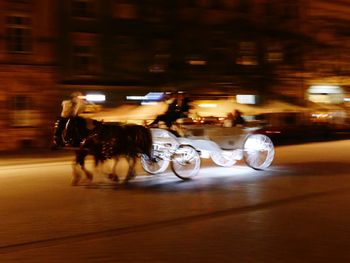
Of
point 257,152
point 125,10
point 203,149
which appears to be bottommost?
point 257,152

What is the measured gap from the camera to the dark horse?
44.6ft

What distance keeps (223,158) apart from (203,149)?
1.31m

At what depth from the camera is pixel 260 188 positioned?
42.7ft

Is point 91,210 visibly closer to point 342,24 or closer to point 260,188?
point 260,188

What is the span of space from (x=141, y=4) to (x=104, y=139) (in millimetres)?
22124

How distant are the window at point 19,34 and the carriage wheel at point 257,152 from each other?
17541 millimetres

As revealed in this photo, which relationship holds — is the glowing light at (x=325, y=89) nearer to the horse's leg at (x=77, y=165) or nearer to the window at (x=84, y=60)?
the window at (x=84, y=60)

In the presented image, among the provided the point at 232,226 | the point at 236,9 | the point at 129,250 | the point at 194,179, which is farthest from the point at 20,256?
the point at 236,9

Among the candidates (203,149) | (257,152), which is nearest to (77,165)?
(203,149)

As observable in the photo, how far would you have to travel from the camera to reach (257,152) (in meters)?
16.5

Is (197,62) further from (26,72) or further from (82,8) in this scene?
(26,72)

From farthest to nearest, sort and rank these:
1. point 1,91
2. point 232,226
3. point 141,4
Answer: point 141,4, point 1,91, point 232,226

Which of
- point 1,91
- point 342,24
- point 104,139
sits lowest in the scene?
point 104,139

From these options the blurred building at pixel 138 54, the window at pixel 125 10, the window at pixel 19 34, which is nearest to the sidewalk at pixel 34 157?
the blurred building at pixel 138 54
